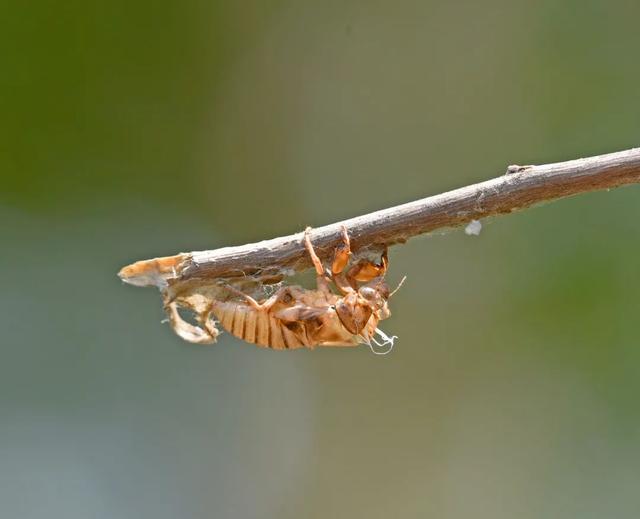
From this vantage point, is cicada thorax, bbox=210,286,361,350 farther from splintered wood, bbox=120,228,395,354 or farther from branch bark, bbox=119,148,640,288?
branch bark, bbox=119,148,640,288

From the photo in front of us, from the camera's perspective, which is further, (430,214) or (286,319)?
(286,319)

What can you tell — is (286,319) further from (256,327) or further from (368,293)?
(368,293)

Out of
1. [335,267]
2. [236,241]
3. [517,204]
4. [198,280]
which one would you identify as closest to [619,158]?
[517,204]

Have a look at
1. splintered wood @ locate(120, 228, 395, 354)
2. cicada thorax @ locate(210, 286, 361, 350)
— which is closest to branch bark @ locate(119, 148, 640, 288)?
splintered wood @ locate(120, 228, 395, 354)

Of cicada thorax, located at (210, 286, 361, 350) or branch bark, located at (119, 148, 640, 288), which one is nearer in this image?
branch bark, located at (119, 148, 640, 288)

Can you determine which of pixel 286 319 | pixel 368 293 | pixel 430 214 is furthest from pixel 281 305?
pixel 430 214
